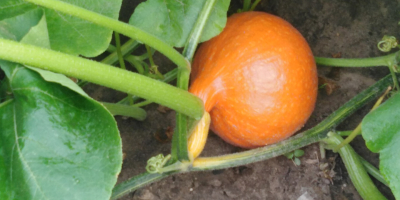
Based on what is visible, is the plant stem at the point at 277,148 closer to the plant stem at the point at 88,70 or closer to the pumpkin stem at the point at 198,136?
the pumpkin stem at the point at 198,136

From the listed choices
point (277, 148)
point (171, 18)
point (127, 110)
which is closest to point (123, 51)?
point (127, 110)

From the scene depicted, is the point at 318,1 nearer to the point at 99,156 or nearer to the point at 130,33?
the point at 130,33

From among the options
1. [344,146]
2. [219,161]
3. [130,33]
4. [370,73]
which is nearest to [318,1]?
[370,73]

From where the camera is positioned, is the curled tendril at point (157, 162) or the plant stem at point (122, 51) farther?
the plant stem at point (122, 51)

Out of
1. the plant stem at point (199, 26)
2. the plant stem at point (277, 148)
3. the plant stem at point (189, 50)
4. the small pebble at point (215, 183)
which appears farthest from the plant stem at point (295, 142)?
the plant stem at point (199, 26)

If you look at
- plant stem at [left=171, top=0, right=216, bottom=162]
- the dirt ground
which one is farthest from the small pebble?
plant stem at [left=171, top=0, right=216, bottom=162]

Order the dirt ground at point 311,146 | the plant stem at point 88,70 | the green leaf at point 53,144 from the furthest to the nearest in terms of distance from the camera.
Answer: the dirt ground at point 311,146 < the green leaf at point 53,144 < the plant stem at point 88,70
